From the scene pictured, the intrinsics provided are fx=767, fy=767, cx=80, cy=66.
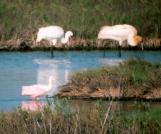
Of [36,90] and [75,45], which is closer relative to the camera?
A: [36,90]

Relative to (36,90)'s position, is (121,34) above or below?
above

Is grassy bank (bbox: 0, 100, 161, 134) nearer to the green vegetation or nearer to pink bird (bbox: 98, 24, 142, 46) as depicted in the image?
pink bird (bbox: 98, 24, 142, 46)

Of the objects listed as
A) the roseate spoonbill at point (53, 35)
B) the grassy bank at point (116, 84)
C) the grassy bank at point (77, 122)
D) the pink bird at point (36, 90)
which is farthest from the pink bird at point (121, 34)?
the grassy bank at point (77, 122)

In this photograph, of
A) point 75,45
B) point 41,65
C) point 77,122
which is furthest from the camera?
point 75,45

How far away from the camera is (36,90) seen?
37.6 feet

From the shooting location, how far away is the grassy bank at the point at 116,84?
36.9 ft

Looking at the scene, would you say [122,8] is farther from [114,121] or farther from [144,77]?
[114,121]

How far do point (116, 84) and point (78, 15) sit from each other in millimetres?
7452

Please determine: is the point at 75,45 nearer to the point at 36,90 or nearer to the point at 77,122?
the point at 36,90

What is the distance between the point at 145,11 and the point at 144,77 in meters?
7.43

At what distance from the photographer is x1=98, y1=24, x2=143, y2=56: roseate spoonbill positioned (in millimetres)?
16219

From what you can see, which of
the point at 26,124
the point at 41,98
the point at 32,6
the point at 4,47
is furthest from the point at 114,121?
the point at 32,6

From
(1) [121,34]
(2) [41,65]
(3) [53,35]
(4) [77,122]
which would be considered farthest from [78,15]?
(4) [77,122]

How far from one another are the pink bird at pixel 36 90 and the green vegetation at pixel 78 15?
232 inches
